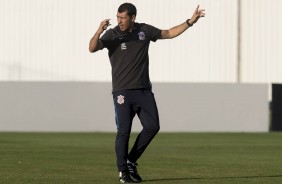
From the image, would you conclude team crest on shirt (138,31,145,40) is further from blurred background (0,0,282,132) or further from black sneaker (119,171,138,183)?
blurred background (0,0,282,132)

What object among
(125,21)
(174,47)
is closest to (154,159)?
(125,21)

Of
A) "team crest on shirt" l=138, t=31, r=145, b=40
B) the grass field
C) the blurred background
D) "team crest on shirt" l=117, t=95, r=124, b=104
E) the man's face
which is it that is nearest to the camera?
the man's face

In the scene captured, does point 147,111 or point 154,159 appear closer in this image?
point 147,111

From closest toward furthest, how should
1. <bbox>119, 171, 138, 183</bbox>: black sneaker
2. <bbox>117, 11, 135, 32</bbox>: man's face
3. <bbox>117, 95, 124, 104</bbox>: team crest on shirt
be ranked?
<bbox>117, 11, 135, 32</bbox>: man's face → <bbox>119, 171, 138, 183</bbox>: black sneaker → <bbox>117, 95, 124, 104</bbox>: team crest on shirt

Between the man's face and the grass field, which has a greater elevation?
the man's face

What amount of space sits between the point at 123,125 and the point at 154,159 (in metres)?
4.96

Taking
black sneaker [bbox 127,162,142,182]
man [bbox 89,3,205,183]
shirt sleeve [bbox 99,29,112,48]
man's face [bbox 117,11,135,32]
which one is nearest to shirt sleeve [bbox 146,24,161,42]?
man [bbox 89,3,205,183]

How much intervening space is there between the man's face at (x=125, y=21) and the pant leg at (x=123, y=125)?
0.76m

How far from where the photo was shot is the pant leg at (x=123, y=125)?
12.7 meters

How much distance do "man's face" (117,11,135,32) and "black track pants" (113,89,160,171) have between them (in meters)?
0.75

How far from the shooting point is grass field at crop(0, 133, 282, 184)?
13602 mm

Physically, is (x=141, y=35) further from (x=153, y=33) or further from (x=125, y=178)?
(x=125, y=178)

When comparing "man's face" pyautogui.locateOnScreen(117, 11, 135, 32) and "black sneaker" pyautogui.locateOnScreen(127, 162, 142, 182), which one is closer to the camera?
"man's face" pyautogui.locateOnScreen(117, 11, 135, 32)

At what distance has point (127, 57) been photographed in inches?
504
